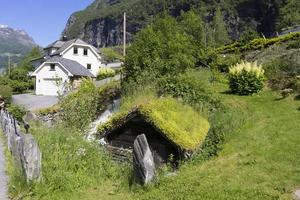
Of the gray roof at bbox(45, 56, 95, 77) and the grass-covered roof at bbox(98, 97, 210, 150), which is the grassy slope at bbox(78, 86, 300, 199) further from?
the gray roof at bbox(45, 56, 95, 77)

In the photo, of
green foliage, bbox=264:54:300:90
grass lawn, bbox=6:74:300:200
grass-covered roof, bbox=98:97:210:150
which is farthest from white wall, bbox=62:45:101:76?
grass lawn, bbox=6:74:300:200

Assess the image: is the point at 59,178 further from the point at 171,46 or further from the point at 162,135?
the point at 171,46

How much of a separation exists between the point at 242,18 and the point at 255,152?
144 meters

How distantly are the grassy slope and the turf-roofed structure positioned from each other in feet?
2.87

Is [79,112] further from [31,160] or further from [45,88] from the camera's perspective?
[45,88]

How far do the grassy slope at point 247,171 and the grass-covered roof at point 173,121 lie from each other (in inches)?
32.0

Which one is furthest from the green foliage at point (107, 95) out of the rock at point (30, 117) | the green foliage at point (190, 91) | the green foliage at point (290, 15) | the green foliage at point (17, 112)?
the green foliage at point (290, 15)

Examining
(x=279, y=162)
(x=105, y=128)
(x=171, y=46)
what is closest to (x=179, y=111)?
(x=105, y=128)

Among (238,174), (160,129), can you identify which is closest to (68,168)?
(160,129)

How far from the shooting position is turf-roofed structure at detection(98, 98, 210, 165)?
12703 millimetres

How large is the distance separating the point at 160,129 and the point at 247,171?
3219 millimetres

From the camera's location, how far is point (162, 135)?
→ 42.8ft

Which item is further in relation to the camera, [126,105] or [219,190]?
[126,105]

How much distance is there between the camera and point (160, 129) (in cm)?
1286
